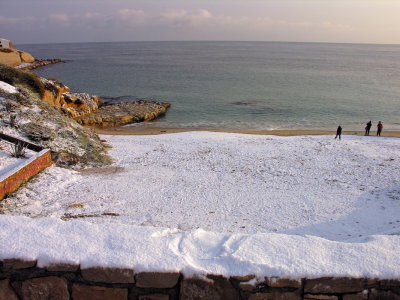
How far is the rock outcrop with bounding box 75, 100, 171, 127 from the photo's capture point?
29141mm

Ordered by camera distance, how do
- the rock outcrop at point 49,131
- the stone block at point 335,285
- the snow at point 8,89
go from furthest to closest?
the snow at point 8,89, the rock outcrop at point 49,131, the stone block at point 335,285

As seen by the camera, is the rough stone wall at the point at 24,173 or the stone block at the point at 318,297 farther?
the rough stone wall at the point at 24,173

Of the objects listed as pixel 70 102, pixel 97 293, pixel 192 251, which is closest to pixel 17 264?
pixel 97 293

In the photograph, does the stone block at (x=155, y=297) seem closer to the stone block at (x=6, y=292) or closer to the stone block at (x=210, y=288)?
the stone block at (x=210, y=288)

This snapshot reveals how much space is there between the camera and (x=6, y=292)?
3.30m

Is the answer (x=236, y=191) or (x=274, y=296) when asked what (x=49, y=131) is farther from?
(x=274, y=296)

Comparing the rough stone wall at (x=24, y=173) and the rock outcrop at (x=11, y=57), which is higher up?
the rock outcrop at (x=11, y=57)

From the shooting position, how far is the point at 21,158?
32.0 feet

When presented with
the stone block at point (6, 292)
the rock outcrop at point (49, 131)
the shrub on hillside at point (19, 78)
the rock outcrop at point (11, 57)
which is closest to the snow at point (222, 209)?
the stone block at point (6, 292)

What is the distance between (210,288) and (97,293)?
110 centimetres

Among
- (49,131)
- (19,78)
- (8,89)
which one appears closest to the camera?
(49,131)

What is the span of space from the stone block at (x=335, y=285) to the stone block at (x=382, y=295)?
0.11 meters

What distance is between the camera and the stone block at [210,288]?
3238mm

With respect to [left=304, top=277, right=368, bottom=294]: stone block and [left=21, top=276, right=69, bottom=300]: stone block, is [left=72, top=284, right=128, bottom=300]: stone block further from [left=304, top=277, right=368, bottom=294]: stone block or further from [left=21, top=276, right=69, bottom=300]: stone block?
[left=304, top=277, right=368, bottom=294]: stone block
